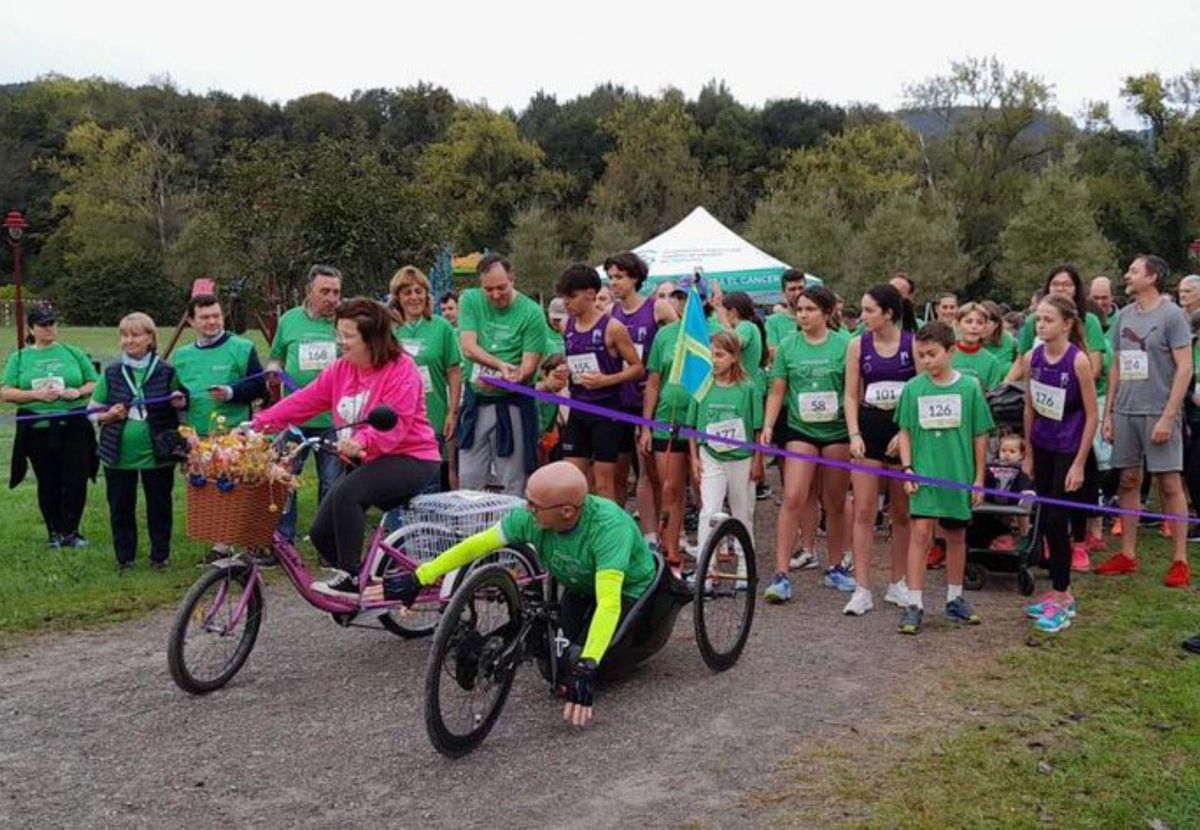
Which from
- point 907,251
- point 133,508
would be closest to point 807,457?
point 133,508

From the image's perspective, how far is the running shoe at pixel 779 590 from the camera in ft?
23.5

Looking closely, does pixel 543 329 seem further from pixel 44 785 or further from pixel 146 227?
pixel 146 227

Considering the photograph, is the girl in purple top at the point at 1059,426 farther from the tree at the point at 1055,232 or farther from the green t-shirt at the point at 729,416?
the tree at the point at 1055,232

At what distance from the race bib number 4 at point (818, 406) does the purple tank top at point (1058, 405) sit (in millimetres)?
1161

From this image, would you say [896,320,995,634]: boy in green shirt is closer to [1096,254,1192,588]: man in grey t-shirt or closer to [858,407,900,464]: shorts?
[858,407,900,464]: shorts

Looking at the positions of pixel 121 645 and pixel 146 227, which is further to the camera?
pixel 146 227

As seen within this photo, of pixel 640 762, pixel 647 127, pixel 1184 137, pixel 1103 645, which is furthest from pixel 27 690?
pixel 647 127

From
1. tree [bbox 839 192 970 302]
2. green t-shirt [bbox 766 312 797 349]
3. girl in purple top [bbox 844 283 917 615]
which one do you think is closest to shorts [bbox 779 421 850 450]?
girl in purple top [bbox 844 283 917 615]

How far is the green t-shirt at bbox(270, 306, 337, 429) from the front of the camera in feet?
27.1

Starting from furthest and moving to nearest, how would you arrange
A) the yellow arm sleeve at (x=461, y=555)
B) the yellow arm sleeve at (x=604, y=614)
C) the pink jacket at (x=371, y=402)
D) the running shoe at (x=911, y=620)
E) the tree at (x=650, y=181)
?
the tree at (x=650, y=181), the running shoe at (x=911, y=620), the pink jacket at (x=371, y=402), the yellow arm sleeve at (x=461, y=555), the yellow arm sleeve at (x=604, y=614)

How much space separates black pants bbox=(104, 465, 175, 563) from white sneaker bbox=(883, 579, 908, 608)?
4.93 metres

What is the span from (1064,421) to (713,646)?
2577 millimetres

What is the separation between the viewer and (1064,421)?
22.1ft

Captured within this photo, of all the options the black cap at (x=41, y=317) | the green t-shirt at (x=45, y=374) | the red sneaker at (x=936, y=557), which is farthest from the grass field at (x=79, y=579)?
the red sneaker at (x=936, y=557)
